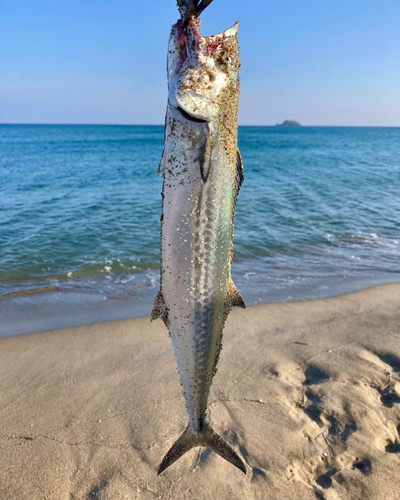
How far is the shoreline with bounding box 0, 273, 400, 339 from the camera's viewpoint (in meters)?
6.33

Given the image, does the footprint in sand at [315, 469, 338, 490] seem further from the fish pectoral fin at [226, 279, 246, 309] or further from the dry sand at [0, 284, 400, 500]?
the fish pectoral fin at [226, 279, 246, 309]

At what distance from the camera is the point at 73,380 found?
461 centimetres

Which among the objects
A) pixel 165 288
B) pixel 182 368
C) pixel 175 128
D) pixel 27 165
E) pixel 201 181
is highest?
pixel 175 128

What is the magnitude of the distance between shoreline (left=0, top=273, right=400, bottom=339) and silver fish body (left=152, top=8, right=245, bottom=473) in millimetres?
4129

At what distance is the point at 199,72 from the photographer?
2135 mm

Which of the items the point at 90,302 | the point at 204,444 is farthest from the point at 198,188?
the point at 90,302

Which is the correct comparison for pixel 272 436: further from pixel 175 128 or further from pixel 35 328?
pixel 35 328

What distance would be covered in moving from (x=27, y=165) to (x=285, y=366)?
1210 inches

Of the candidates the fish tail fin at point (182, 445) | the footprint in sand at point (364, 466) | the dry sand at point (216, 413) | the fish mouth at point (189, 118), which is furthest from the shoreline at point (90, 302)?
the fish mouth at point (189, 118)

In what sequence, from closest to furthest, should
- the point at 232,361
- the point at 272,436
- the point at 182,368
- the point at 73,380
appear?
the point at 182,368 < the point at 272,436 < the point at 73,380 < the point at 232,361

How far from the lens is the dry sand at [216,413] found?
3230mm

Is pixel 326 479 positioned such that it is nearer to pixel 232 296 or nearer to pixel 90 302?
pixel 232 296

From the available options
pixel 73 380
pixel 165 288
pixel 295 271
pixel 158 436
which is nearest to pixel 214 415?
pixel 158 436

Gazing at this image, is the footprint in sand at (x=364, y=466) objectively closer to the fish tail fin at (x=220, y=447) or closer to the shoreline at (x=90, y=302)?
the fish tail fin at (x=220, y=447)
